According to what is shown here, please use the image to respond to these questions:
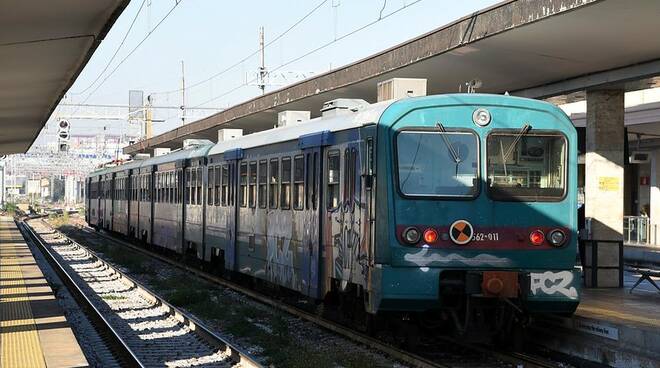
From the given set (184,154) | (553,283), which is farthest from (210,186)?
(553,283)

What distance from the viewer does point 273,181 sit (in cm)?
1455

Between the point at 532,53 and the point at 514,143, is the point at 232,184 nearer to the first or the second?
the point at 532,53

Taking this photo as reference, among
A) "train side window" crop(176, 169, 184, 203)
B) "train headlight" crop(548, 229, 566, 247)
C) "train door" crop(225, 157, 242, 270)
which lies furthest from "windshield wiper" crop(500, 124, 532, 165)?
"train side window" crop(176, 169, 184, 203)

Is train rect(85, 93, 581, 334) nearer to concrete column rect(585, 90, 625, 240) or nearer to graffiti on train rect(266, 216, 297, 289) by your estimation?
graffiti on train rect(266, 216, 297, 289)

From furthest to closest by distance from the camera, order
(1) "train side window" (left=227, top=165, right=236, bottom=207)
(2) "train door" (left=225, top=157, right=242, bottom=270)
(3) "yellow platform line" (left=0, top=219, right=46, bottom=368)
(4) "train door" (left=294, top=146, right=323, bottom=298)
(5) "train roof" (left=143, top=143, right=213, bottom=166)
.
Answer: (5) "train roof" (left=143, top=143, right=213, bottom=166) < (1) "train side window" (left=227, top=165, right=236, bottom=207) < (2) "train door" (left=225, top=157, right=242, bottom=270) < (4) "train door" (left=294, top=146, right=323, bottom=298) < (3) "yellow platform line" (left=0, top=219, right=46, bottom=368)

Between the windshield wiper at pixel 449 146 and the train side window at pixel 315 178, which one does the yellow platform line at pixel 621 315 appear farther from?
the train side window at pixel 315 178

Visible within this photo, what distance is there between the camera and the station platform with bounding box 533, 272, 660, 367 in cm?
1009

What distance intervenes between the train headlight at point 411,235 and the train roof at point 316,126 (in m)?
1.26

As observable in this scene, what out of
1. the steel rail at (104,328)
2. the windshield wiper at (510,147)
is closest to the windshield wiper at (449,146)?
the windshield wiper at (510,147)

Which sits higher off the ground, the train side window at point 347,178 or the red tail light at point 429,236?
the train side window at point 347,178

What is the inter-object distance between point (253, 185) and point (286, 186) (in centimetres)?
200

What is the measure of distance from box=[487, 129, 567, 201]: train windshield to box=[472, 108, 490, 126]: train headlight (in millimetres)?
165

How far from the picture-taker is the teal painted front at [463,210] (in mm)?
9945

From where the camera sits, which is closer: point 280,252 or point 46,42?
point 46,42
